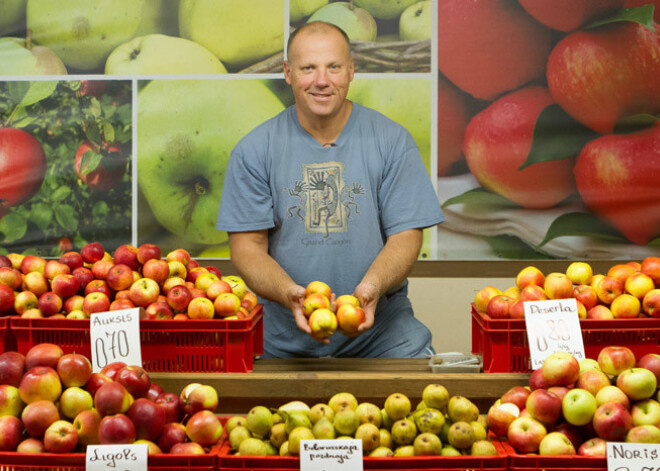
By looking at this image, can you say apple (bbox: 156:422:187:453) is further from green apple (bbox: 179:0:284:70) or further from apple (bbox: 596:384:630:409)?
green apple (bbox: 179:0:284:70)

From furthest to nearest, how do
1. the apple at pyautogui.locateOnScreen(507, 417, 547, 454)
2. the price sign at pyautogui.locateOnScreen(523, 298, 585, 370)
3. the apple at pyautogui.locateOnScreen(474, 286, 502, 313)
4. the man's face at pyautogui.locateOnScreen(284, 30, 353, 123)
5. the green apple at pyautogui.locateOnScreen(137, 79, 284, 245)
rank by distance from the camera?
the green apple at pyautogui.locateOnScreen(137, 79, 284, 245), the man's face at pyautogui.locateOnScreen(284, 30, 353, 123), the apple at pyautogui.locateOnScreen(474, 286, 502, 313), the price sign at pyautogui.locateOnScreen(523, 298, 585, 370), the apple at pyautogui.locateOnScreen(507, 417, 547, 454)

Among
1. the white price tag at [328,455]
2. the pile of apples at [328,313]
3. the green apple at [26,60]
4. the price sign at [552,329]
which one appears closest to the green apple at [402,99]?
the green apple at [26,60]

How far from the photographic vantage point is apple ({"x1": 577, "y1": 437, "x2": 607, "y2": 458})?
147cm

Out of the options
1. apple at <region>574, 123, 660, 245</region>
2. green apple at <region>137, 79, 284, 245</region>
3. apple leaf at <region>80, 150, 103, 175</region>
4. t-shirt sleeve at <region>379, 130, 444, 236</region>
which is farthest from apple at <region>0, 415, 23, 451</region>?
apple at <region>574, 123, 660, 245</region>

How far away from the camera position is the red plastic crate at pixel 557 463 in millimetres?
1436

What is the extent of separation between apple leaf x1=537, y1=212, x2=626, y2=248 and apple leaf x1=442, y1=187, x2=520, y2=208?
22 cm

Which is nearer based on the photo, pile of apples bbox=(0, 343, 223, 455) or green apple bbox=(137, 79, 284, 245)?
pile of apples bbox=(0, 343, 223, 455)

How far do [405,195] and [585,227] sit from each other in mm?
1317

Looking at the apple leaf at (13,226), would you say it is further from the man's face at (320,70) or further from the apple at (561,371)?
the apple at (561,371)

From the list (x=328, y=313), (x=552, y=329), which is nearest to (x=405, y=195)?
(x=328, y=313)

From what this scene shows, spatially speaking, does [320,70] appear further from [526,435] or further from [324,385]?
[526,435]

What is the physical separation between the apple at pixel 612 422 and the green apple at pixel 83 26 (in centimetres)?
283

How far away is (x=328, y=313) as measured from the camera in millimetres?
1980

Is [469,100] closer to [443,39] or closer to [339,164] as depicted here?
[443,39]
